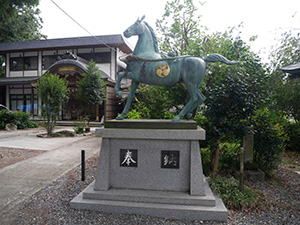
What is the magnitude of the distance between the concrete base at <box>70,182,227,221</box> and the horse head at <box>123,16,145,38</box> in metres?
3.02

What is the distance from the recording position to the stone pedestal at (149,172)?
3367 mm

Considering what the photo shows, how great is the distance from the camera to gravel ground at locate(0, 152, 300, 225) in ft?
10.3

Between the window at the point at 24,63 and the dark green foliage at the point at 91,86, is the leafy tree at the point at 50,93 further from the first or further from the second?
the window at the point at 24,63

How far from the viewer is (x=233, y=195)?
3.78 metres

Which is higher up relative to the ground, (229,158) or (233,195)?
(229,158)

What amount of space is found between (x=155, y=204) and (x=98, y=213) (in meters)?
0.97

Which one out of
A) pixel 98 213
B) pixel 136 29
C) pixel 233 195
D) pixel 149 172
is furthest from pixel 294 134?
pixel 98 213

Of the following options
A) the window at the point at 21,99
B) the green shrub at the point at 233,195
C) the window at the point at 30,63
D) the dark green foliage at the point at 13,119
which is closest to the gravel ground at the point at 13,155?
the green shrub at the point at 233,195

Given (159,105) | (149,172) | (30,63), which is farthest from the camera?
(30,63)

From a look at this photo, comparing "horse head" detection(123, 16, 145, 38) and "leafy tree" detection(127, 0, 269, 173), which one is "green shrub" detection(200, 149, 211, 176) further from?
"horse head" detection(123, 16, 145, 38)

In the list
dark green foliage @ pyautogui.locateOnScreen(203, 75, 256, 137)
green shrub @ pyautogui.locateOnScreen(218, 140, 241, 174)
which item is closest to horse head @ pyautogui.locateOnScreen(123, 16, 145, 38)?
dark green foliage @ pyautogui.locateOnScreen(203, 75, 256, 137)

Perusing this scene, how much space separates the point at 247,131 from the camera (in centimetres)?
464

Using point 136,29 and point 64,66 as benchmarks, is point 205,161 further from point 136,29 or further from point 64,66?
point 64,66

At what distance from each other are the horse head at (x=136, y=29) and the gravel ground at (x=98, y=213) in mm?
3357
